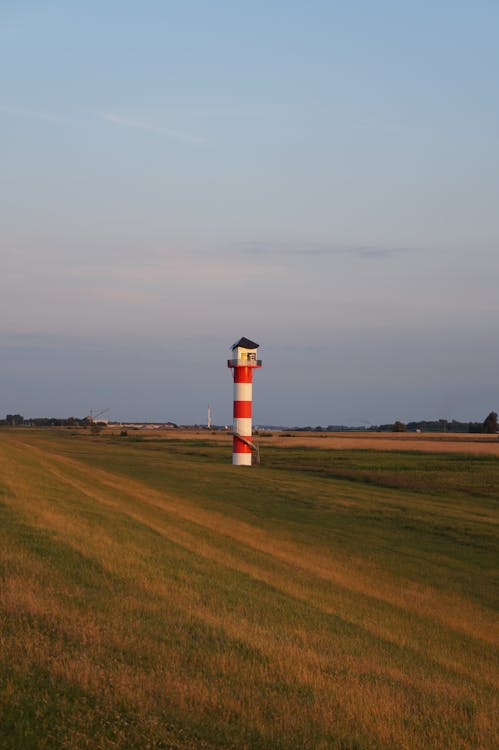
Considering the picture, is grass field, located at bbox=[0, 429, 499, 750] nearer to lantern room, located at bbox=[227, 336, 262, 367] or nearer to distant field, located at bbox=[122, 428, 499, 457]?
lantern room, located at bbox=[227, 336, 262, 367]

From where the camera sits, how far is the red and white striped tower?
194ft

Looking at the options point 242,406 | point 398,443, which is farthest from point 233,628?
point 398,443

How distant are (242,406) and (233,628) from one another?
48853 mm

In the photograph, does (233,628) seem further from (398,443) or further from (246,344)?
(398,443)

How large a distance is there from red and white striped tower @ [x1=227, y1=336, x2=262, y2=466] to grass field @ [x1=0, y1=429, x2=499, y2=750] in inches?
1197

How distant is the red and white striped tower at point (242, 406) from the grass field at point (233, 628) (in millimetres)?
30407

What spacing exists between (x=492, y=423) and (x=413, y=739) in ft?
597

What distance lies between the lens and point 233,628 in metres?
10.6

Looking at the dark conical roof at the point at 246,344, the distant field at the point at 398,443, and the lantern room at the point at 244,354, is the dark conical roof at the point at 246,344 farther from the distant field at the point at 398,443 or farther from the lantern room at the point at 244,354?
the distant field at the point at 398,443

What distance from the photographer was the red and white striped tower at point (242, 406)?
59281mm

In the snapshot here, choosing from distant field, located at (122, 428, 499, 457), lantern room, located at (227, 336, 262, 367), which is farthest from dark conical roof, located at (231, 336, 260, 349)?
distant field, located at (122, 428, 499, 457)

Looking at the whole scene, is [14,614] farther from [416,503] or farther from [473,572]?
[416,503]

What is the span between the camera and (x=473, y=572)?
69.4ft

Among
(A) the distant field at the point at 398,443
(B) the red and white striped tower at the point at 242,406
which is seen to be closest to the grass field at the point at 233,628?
(B) the red and white striped tower at the point at 242,406
